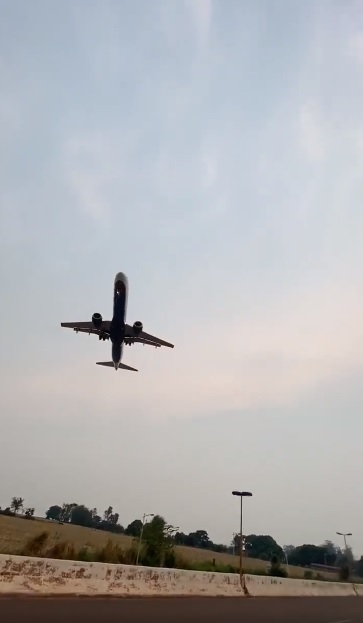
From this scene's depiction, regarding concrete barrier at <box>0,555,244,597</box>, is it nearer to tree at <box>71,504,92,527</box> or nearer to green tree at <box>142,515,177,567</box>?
green tree at <box>142,515,177,567</box>

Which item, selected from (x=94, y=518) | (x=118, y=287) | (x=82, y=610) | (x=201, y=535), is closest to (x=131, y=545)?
(x=82, y=610)

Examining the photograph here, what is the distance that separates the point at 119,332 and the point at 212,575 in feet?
73.1

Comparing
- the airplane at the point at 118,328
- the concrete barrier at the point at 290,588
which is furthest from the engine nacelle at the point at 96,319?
the concrete barrier at the point at 290,588

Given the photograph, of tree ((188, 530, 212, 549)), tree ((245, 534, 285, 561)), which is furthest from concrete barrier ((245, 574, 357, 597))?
tree ((245, 534, 285, 561))

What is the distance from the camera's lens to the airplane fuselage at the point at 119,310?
1430 inches

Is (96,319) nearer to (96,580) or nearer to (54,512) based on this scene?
(96,580)

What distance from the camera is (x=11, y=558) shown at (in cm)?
1139

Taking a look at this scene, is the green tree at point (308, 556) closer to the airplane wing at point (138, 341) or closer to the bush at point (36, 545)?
the airplane wing at point (138, 341)

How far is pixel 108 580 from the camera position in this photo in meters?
13.9

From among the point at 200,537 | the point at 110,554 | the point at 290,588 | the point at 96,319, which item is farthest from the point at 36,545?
the point at 200,537

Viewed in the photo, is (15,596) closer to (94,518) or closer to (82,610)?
(82,610)

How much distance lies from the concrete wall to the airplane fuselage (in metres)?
20.6

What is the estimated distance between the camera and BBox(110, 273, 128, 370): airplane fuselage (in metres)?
36.3

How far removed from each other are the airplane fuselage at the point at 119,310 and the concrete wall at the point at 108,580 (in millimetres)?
20608
